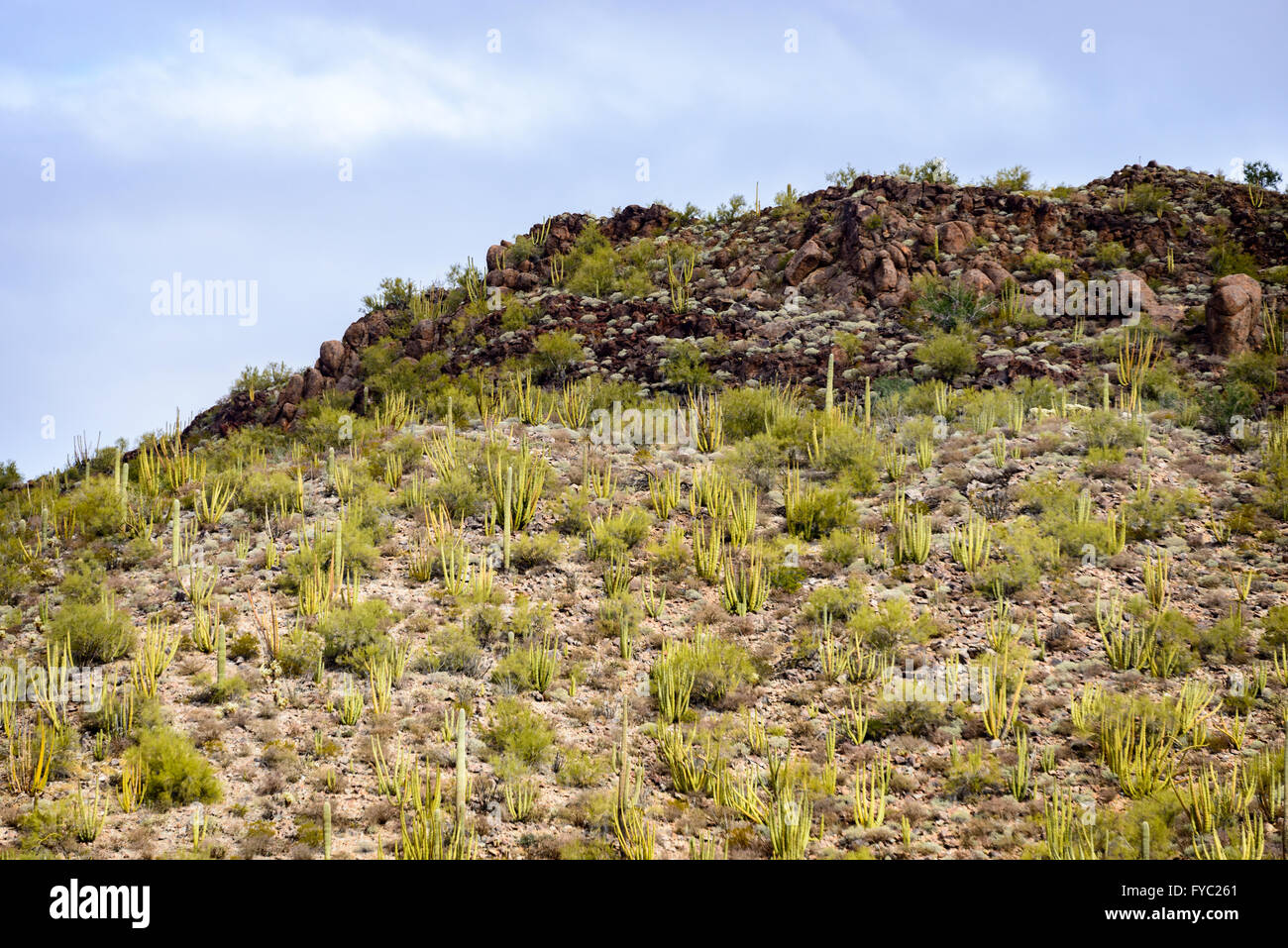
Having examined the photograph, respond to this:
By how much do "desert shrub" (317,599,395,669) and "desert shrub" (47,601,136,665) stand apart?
75.1 inches

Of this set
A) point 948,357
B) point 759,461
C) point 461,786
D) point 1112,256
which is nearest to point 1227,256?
point 1112,256

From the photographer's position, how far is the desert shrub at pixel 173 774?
24.7 feet

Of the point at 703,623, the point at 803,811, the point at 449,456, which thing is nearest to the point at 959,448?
the point at 703,623

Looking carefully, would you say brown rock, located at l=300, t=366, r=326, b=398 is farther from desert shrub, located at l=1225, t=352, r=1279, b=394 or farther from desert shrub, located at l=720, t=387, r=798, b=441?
desert shrub, located at l=1225, t=352, r=1279, b=394

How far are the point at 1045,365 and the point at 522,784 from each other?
44.1 ft

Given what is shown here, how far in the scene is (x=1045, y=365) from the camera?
17422 mm

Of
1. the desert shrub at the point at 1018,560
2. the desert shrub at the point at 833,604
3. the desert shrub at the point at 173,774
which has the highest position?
the desert shrub at the point at 1018,560

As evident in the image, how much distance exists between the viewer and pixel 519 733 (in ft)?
27.0

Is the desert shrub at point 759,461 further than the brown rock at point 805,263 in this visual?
No

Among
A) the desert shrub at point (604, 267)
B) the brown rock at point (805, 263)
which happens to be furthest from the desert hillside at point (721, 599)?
the desert shrub at point (604, 267)

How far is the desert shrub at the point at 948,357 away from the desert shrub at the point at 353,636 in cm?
1168

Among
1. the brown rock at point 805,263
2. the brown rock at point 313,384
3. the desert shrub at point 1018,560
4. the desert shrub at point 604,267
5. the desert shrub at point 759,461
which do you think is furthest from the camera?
the desert shrub at point 604,267

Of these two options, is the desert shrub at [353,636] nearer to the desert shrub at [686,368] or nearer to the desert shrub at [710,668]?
the desert shrub at [710,668]

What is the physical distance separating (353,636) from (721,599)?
12.8ft
